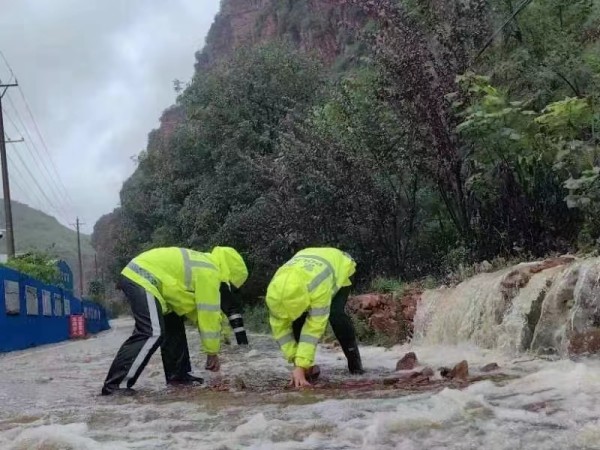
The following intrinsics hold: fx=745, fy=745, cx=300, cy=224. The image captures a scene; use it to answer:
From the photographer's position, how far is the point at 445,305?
9.28m

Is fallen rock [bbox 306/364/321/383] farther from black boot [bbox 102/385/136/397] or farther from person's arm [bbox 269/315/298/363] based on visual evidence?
black boot [bbox 102/385/136/397]

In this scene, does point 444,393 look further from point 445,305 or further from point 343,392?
point 445,305

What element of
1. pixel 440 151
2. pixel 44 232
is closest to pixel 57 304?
pixel 440 151

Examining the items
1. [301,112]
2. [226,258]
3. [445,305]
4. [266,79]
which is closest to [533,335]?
[445,305]

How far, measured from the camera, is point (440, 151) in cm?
→ 1142

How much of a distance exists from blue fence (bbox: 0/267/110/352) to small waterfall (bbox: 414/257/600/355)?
407 inches

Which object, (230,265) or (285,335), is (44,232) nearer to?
(230,265)

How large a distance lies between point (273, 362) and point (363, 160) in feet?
20.4

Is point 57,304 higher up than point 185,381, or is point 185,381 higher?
point 57,304

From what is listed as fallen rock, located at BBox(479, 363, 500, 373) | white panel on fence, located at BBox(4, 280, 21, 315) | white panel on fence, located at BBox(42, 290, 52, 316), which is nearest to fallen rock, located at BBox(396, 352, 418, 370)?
fallen rock, located at BBox(479, 363, 500, 373)

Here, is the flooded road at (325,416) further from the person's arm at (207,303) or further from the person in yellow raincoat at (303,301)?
the person's arm at (207,303)

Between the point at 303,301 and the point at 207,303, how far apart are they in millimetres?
983

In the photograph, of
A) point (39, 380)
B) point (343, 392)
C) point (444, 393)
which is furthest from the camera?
point (39, 380)

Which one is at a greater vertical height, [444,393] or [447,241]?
[447,241]
